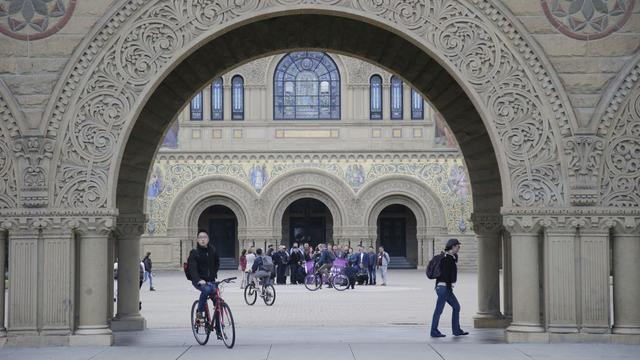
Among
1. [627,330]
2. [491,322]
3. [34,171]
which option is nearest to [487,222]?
[491,322]

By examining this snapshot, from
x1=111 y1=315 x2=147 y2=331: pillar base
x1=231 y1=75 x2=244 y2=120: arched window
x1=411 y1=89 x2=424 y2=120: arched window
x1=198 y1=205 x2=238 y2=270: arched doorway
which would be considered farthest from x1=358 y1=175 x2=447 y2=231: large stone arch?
x1=111 y1=315 x2=147 y2=331: pillar base

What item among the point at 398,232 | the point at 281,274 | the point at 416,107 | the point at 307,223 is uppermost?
the point at 416,107

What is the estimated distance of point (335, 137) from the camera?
45.7m

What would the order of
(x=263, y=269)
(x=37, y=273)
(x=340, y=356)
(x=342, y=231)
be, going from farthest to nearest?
(x=342, y=231), (x=263, y=269), (x=37, y=273), (x=340, y=356)

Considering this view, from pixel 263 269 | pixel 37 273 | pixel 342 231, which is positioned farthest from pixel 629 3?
pixel 342 231

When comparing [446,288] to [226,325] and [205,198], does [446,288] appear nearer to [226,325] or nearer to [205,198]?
[226,325]

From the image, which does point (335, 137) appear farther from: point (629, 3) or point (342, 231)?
point (629, 3)

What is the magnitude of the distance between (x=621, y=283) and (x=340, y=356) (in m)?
3.83

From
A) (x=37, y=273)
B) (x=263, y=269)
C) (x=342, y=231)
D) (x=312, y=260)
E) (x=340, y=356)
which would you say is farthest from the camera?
(x=342, y=231)

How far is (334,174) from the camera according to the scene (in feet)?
148

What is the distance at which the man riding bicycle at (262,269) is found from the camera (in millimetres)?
25953

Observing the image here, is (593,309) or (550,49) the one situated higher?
(550,49)

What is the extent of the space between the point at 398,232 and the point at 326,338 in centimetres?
3372

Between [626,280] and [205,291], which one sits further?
[205,291]
